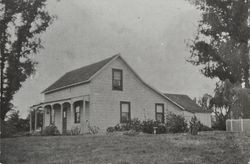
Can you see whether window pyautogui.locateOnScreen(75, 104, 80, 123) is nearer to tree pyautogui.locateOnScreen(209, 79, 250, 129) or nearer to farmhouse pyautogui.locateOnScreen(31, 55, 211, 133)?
farmhouse pyautogui.locateOnScreen(31, 55, 211, 133)

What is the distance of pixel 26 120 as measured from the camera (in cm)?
3769

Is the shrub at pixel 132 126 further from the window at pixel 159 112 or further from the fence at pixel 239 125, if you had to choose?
the fence at pixel 239 125

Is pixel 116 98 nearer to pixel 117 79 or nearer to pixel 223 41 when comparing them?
pixel 117 79

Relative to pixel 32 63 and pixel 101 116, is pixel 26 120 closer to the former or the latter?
pixel 32 63

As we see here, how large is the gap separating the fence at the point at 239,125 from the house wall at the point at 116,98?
655 cm

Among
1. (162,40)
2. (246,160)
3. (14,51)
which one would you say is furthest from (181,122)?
(14,51)

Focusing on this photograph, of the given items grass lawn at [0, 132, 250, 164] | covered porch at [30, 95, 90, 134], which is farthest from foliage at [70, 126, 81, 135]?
grass lawn at [0, 132, 250, 164]

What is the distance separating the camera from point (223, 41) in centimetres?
3125

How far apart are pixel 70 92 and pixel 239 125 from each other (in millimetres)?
12682

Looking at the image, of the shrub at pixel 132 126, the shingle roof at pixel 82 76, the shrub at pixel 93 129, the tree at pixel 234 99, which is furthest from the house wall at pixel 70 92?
the tree at pixel 234 99

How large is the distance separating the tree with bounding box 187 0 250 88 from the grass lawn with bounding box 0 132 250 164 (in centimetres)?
1601

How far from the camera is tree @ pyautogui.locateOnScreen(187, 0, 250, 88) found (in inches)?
1156

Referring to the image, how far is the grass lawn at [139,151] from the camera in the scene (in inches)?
418

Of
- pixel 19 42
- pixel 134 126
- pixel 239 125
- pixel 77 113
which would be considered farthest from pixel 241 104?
pixel 19 42
